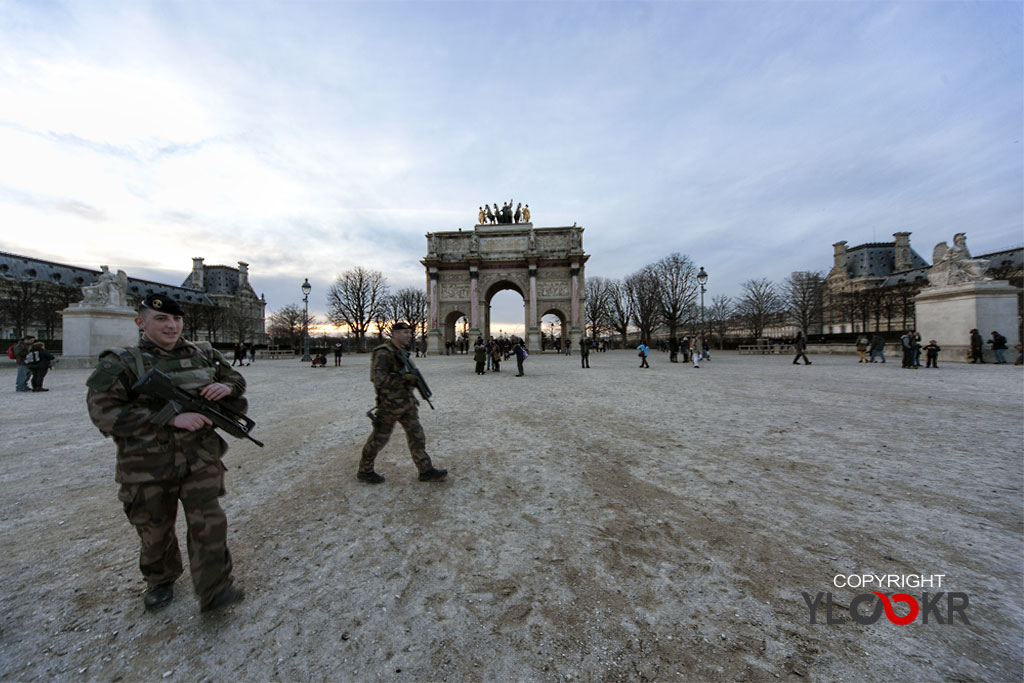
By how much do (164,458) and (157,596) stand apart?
764mm

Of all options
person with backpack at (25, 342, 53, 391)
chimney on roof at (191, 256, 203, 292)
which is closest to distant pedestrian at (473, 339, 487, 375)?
person with backpack at (25, 342, 53, 391)

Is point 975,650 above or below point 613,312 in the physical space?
below

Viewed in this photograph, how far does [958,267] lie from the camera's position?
60.8 ft

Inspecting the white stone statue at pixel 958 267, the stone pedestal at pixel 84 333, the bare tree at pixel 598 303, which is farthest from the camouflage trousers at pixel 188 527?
the bare tree at pixel 598 303

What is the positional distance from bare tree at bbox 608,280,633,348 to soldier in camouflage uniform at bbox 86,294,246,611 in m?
60.4

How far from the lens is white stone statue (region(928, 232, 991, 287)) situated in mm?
18031

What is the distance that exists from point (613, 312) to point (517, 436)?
61670mm

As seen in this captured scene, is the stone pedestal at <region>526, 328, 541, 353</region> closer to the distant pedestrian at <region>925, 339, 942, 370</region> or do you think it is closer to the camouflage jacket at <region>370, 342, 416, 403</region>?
the distant pedestrian at <region>925, 339, 942, 370</region>

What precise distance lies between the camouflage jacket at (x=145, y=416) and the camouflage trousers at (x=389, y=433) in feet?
5.48

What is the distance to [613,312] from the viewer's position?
64.6 meters

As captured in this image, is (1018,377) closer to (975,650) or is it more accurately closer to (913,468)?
(913,468)

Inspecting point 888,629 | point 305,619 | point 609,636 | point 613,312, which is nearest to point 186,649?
point 305,619

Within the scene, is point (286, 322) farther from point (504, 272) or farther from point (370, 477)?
point (370, 477)

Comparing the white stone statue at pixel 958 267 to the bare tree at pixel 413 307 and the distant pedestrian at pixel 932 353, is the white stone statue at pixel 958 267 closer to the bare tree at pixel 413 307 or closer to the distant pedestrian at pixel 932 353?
the distant pedestrian at pixel 932 353
